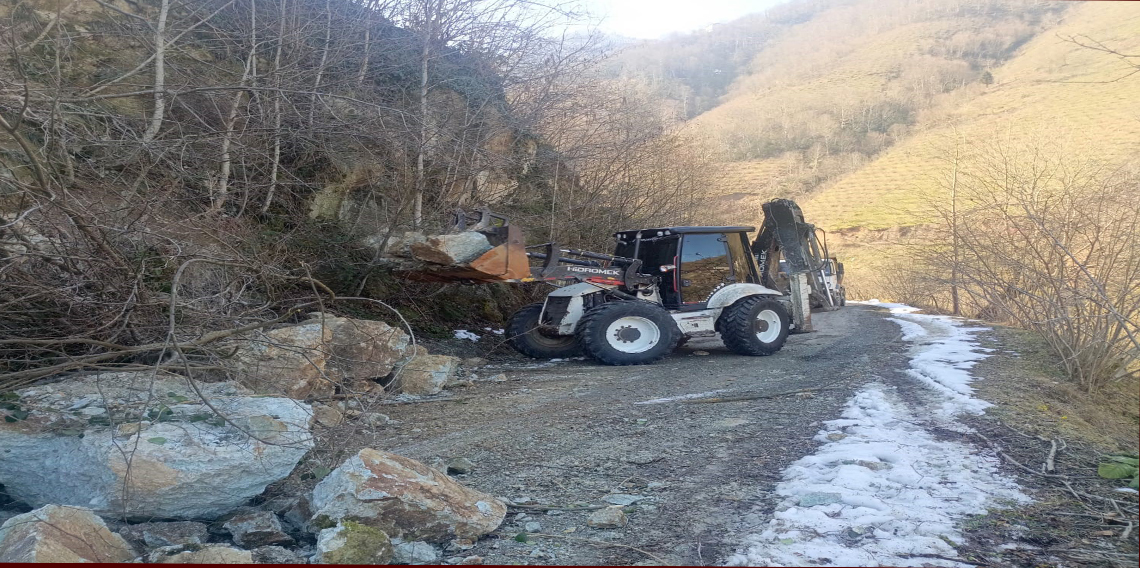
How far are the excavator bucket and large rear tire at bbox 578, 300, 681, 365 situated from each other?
→ 48.4 inches

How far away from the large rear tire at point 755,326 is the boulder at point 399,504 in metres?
6.59

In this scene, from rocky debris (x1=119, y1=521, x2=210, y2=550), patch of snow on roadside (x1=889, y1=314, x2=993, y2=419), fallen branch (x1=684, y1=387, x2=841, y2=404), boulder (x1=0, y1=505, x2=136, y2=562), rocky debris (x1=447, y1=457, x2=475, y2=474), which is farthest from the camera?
fallen branch (x1=684, y1=387, x2=841, y2=404)

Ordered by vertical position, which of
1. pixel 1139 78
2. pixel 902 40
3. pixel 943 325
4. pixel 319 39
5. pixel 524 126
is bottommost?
pixel 943 325

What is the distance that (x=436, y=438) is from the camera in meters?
5.02

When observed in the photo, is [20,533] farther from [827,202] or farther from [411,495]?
[827,202]

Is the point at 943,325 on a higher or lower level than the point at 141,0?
lower

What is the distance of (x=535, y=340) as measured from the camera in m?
9.39

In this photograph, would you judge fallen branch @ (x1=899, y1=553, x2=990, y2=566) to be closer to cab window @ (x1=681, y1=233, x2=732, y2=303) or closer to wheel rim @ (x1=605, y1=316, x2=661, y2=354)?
wheel rim @ (x1=605, y1=316, x2=661, y2=354)

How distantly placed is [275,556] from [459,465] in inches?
58.3

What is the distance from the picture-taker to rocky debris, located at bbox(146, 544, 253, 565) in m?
2.61

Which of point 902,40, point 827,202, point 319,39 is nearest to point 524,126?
point 319,39

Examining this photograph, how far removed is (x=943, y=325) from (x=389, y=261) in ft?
34.2

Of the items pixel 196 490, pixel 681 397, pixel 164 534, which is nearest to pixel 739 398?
pixel 681 397

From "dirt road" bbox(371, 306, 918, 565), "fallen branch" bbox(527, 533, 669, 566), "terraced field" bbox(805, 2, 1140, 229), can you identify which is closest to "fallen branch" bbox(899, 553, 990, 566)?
"dirt road" bbox(371, 306, 918, 565)
